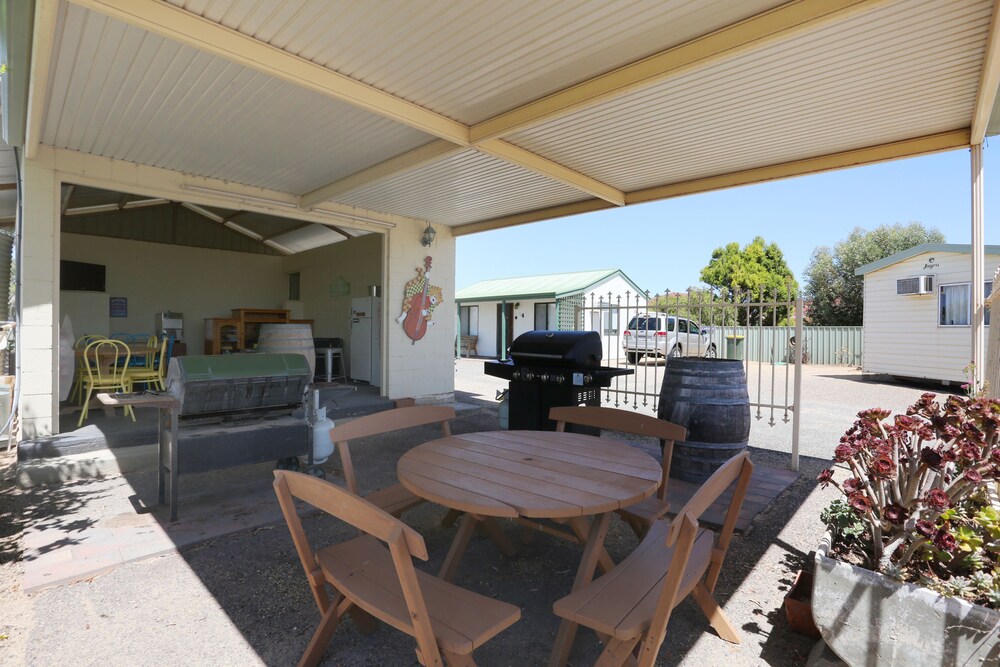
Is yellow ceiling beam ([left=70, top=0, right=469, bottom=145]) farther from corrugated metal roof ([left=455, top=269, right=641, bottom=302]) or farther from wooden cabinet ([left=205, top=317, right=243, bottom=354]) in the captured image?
corrugated metal roof ([left=455, top=269, right=641, bottom=302])

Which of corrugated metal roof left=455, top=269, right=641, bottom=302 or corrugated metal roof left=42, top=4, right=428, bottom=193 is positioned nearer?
corrugated metal roof left=42, top=4, right=428, bottom=193

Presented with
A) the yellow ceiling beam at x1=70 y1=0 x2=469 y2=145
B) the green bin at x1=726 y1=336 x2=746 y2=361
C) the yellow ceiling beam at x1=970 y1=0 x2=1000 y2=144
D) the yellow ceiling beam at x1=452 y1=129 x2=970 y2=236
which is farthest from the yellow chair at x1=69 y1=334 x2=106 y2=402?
the green bin at x1=726 y1=336 x2=746 y2=361

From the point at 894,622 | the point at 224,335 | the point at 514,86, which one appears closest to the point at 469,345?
the point at 224,335

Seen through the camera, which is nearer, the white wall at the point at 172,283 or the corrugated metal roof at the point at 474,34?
the corrugated metal roof at the point at 474,34

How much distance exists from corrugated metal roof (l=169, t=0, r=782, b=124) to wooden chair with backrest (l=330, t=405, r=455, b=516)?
211 cm

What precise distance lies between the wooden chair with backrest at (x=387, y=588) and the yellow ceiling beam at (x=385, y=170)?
10.8 ft

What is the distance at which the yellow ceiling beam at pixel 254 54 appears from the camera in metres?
2.40

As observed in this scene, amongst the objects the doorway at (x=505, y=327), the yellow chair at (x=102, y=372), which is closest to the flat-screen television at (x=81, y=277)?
the yellow chair at (x=102, y=372)

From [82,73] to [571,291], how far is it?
13.5 m

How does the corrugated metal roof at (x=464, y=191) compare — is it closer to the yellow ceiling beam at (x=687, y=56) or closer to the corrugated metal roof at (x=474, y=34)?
the yellow ceiling beam at (x=687, y=56)

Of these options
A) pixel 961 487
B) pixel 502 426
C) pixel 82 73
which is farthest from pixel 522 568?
pixel 82 73

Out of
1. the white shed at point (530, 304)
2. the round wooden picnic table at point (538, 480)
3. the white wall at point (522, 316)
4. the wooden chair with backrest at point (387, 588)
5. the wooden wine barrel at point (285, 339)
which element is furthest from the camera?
the white wall at point (522, 316)

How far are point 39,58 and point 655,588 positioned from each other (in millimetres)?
4071

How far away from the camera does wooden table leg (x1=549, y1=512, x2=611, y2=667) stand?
1.79m
